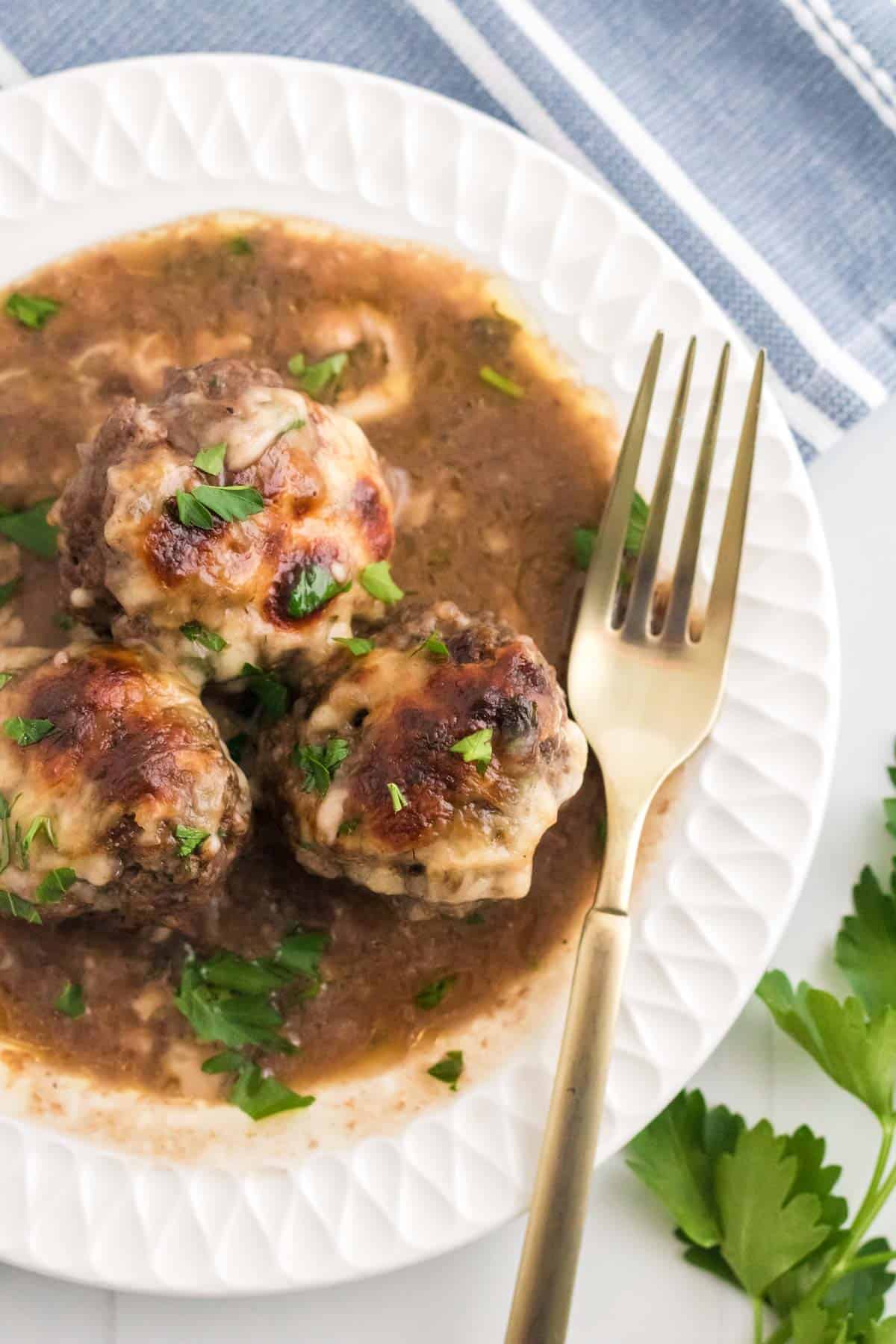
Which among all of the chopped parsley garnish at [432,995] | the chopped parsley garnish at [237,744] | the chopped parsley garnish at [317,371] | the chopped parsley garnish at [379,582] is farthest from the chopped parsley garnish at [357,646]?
the chopped parsley garnish at [432,995]

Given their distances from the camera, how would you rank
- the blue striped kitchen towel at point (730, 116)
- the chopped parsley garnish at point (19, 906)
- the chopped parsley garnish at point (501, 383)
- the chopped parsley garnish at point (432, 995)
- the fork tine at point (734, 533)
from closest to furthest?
the chopped parsley garnish at point (19, 906) → the fork tine at point (734, 533) → the chopped parsley garnish at point (432, 995) → the chopped parsley garnish at point (501, 383) → the blue striped kitchen towel at point (730, 116)

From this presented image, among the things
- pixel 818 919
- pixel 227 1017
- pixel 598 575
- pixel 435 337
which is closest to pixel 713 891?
pixel 818 919

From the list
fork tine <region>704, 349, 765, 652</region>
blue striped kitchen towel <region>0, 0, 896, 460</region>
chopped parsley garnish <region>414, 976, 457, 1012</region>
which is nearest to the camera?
fork tine <region>704, 349, 765, 652</region>

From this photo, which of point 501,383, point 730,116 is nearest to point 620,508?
point 501,383

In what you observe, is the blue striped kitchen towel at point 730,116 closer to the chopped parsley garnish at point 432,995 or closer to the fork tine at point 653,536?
the fork tine at point 653,536

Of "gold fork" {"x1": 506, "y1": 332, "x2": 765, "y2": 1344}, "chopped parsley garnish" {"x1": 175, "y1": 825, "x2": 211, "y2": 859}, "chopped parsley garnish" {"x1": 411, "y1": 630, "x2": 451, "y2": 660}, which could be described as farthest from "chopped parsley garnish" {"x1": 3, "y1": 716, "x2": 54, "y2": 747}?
"gold fork" {"x1": 506, "y1": 332, "x2": 765, "y2": 1344}

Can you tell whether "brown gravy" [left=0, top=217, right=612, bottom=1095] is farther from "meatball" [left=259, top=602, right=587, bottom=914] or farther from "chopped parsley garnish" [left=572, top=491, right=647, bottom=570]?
"meatball" [left=259, top=602, right=587, bottom=914]
